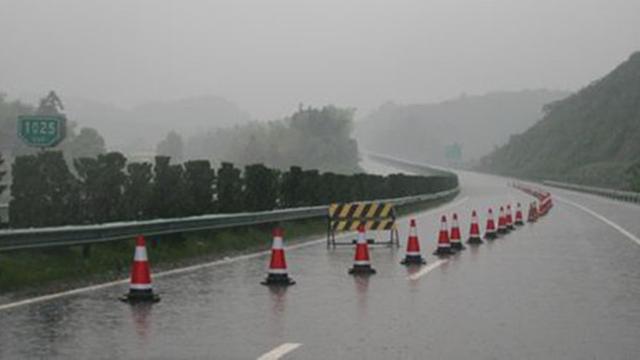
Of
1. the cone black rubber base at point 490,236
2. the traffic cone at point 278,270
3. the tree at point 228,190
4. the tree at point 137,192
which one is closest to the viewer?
the traffic cone at point 278,270

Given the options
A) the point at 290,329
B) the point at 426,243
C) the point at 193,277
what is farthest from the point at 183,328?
the point at 426,243

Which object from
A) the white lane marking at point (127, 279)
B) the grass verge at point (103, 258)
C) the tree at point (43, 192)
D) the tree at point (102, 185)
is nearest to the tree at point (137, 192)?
the tree at point (102, 185)

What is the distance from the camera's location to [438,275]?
15.9 metres

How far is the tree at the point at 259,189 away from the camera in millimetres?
25641

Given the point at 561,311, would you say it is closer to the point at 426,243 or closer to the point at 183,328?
the point at 183,328

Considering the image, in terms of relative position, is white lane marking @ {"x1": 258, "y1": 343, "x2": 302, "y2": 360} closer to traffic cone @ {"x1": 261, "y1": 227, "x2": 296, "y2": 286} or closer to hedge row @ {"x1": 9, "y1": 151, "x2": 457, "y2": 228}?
traffic cone @ {"x1": 261, "y1": 227, "x2": 296, "y2": 286}

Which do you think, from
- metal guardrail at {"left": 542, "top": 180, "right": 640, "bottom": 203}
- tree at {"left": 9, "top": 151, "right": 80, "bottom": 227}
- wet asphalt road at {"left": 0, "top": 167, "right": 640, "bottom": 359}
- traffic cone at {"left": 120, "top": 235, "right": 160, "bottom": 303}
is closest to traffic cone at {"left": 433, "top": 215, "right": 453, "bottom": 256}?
wet asphalt road at {"left": 0, "top": 167, "right": 640, "bottom": 359}

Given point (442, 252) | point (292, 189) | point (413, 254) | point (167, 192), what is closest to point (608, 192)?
point (292, 189)

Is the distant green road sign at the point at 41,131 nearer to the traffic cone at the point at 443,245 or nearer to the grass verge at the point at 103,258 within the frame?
the grass verge at the point at 103,258

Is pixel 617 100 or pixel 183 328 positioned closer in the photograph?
pixel 183 328

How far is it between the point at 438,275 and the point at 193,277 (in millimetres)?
3530

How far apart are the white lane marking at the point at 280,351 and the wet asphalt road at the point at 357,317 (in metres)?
0.09

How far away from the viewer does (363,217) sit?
23922 millimetres

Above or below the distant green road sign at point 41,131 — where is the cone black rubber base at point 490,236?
below
